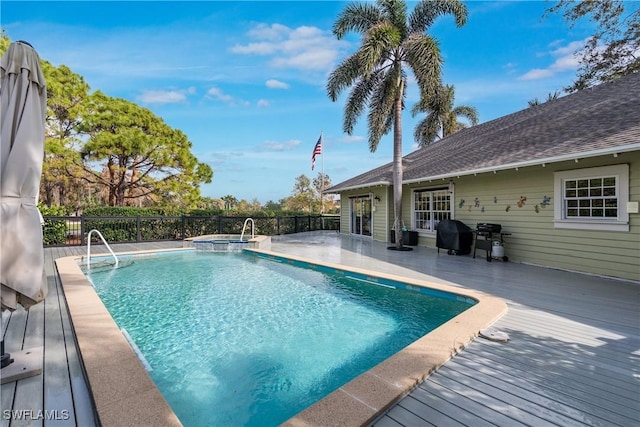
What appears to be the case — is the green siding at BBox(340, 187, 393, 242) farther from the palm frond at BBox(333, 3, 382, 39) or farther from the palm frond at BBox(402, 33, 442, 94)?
the palm frond at BBox(333, 3, 382, 39)

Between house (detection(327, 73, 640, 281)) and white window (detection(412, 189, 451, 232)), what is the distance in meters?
0.03

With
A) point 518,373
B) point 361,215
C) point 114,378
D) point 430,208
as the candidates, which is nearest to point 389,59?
point 430,208

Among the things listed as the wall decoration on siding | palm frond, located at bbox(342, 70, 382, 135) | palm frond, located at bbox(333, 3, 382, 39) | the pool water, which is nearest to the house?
the wall decoration on siding

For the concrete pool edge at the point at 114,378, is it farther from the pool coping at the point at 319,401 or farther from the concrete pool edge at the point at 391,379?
the concrete pool edge at the point at 391,379

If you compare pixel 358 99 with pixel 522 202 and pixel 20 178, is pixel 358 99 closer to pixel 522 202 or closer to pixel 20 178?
pixel 522 202

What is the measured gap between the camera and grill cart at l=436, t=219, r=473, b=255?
8648mm

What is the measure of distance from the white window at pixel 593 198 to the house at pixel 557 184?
17 millimetres

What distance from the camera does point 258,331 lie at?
13.4 feet

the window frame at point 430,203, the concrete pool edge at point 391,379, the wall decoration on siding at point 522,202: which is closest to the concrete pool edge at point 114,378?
the concrete pool edge at point 391,379

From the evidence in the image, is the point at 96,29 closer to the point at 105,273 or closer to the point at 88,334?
the point at 105,273

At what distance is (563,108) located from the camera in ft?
30.2

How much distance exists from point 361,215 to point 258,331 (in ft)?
36.6

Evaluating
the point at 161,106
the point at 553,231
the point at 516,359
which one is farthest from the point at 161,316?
the point at 161,106

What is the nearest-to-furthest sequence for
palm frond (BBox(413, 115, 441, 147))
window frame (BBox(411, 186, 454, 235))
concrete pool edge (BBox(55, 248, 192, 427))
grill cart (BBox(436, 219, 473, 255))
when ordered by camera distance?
1. concrete pool edge (BBox(55, 248, 192, 427))
2. grill cart (BBox(436, 219, 473, 255))
3. window frame (BBox(411, 186, 454, 235))
4. palm frond (BBox(413, 115, 441, 147))
